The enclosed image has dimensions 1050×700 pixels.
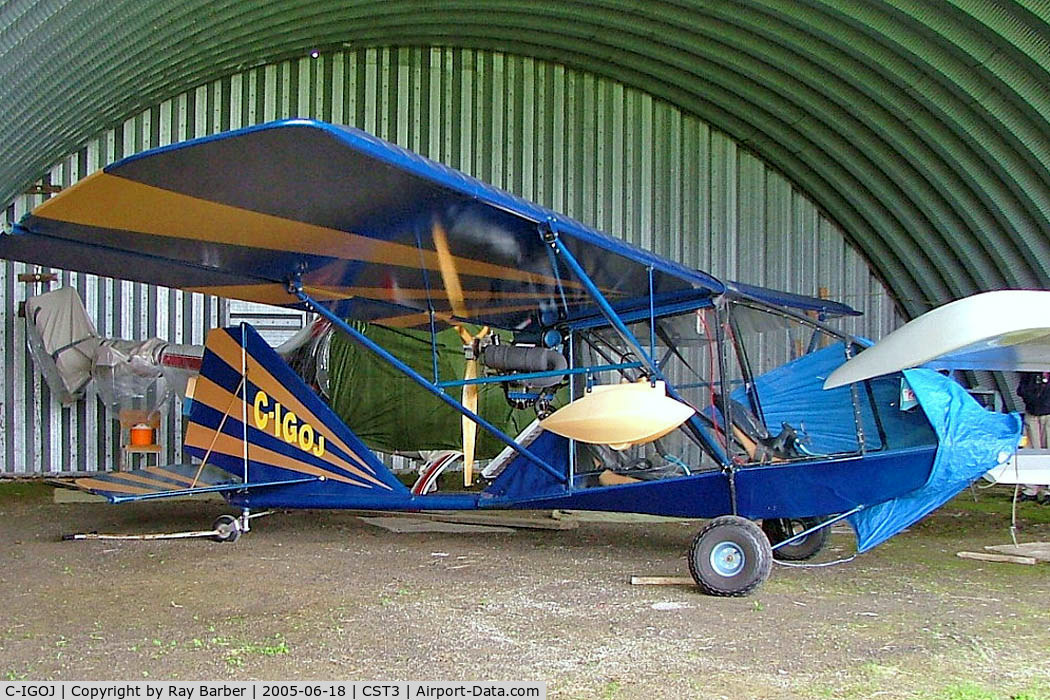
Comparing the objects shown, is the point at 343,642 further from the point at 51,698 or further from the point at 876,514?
the point at 876,514

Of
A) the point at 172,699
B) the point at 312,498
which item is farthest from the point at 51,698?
the point at 312,498

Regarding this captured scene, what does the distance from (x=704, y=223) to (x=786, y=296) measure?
283 inches

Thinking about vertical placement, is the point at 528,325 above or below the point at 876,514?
above

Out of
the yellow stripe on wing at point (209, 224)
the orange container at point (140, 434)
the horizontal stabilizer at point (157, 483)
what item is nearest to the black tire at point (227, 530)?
the horizontal stabilizer at point (157, 483)

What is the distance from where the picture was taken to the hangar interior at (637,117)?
10.3m

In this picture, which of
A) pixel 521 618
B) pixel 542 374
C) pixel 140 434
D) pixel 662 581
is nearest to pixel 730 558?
pixel 662 581

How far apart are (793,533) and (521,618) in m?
2.48

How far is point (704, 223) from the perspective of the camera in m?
15.1

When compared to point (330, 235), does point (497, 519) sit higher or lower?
lower

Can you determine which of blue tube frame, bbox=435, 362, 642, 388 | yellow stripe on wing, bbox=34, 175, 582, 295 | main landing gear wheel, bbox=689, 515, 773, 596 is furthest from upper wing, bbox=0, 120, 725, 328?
main landing gear wheel, bbox=689, 515, 773, 596

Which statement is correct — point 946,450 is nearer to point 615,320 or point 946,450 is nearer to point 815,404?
point 815,404

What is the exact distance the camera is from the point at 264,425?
23.7 feet

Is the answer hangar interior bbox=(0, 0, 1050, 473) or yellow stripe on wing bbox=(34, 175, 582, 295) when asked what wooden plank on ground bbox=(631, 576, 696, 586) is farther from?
hangar interior bbox=(0, 0, 1050, 473)

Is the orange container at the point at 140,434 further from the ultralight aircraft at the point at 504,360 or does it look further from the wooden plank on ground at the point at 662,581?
Result: the wooden plank on ground at the point at 662,581
